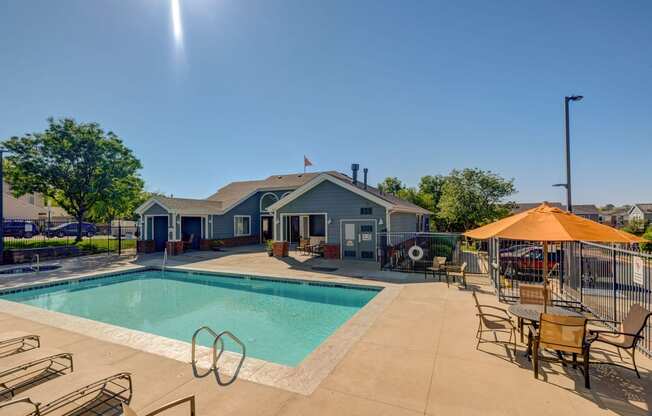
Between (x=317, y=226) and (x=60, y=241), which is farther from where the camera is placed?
(x=317, y=226)

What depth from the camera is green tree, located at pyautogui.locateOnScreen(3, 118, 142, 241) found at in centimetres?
2022

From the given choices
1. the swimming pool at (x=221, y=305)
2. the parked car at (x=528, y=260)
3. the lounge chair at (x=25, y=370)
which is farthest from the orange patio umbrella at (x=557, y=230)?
the parked car at (x=528, y=260)

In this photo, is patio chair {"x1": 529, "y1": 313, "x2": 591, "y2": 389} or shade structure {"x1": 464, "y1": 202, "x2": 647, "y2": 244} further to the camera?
shade structure {"x1": 464, "y1": 202, "x2": 647, "y2": 244}

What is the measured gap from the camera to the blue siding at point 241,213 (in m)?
23.2

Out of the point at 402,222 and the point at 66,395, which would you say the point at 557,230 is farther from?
the point at 402,222

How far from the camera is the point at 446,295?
30.9 feet

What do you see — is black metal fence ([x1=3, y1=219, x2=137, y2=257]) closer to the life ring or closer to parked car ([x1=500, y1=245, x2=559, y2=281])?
the life ring

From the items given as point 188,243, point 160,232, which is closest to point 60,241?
point 160,232

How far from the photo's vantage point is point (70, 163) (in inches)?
827

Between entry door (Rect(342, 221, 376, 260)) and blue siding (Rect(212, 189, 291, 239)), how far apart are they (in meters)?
10.9

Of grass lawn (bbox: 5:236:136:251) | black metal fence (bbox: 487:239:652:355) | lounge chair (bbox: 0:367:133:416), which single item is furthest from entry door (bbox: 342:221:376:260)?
grass lawn (bbox: 5:236:136:251)

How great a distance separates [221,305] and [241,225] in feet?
51.6

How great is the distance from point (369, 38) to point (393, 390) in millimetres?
13066

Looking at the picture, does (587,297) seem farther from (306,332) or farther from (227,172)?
(227,172)
